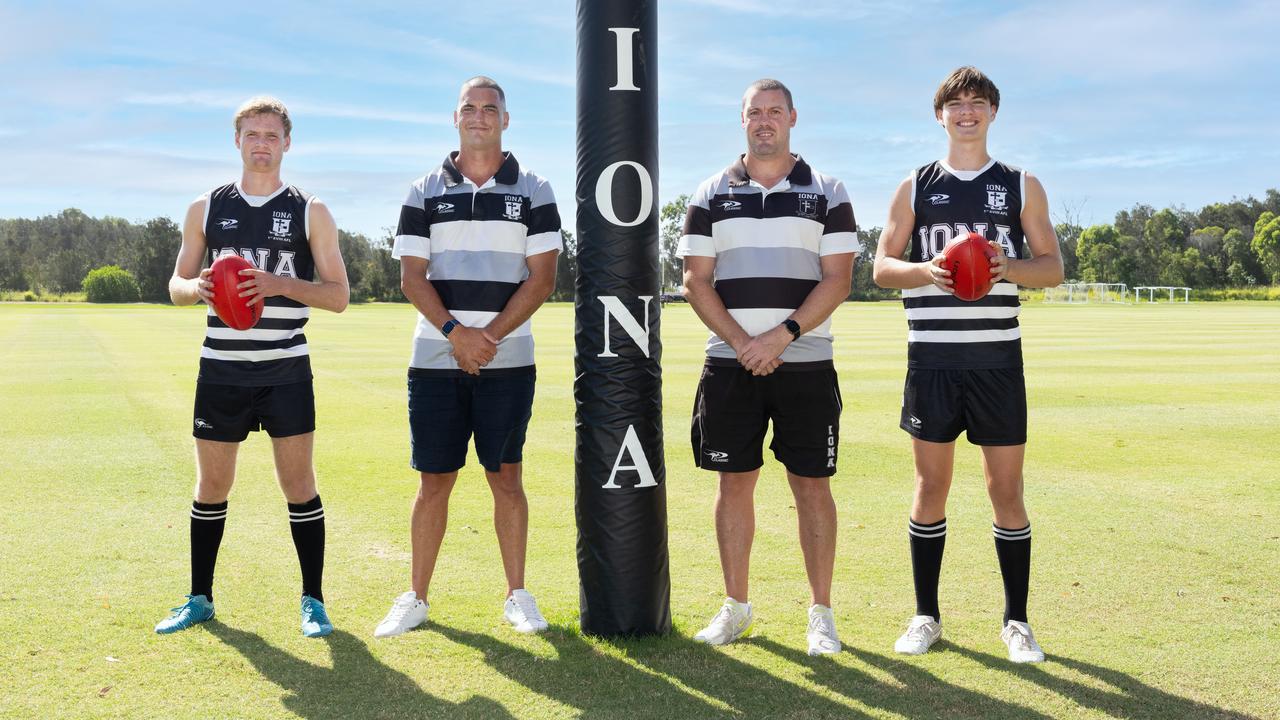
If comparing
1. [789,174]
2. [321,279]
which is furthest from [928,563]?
[321,279]

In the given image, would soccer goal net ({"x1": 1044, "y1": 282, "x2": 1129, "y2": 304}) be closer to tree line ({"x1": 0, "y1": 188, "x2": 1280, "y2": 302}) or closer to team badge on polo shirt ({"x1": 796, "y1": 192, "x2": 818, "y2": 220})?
tree line ({"x1": 0, "y1": 188, "x2": 1280, "y2": 302})

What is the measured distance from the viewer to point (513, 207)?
4539 mm

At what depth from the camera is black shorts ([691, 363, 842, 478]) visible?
440 cm

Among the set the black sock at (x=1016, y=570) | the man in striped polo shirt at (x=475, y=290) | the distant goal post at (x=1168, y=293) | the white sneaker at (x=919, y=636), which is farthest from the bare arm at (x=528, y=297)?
the distant goal post at (x=1168, y=293)

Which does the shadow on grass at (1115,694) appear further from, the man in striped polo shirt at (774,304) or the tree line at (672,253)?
the tree line at (672,253)

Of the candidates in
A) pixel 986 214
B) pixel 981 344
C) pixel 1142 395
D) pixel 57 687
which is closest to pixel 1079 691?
pixel 981 344

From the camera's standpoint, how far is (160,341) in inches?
1021

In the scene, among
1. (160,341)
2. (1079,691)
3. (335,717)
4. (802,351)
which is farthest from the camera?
(160,341)

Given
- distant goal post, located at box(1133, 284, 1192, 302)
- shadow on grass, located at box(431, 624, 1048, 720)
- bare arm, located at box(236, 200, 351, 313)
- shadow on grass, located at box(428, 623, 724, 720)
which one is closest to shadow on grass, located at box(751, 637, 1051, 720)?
shadow on grass, located at box(431, 624, 1048, 720)

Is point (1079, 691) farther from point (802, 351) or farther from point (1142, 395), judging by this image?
point (1142, 395)

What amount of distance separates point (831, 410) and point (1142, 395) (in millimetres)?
10676

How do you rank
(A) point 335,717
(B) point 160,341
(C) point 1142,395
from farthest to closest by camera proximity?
(B) point 160,341 → (C) point 1142,395 → (A) point 335,717

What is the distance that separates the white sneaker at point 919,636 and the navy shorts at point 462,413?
186 cm

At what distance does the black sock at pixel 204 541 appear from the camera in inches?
182
